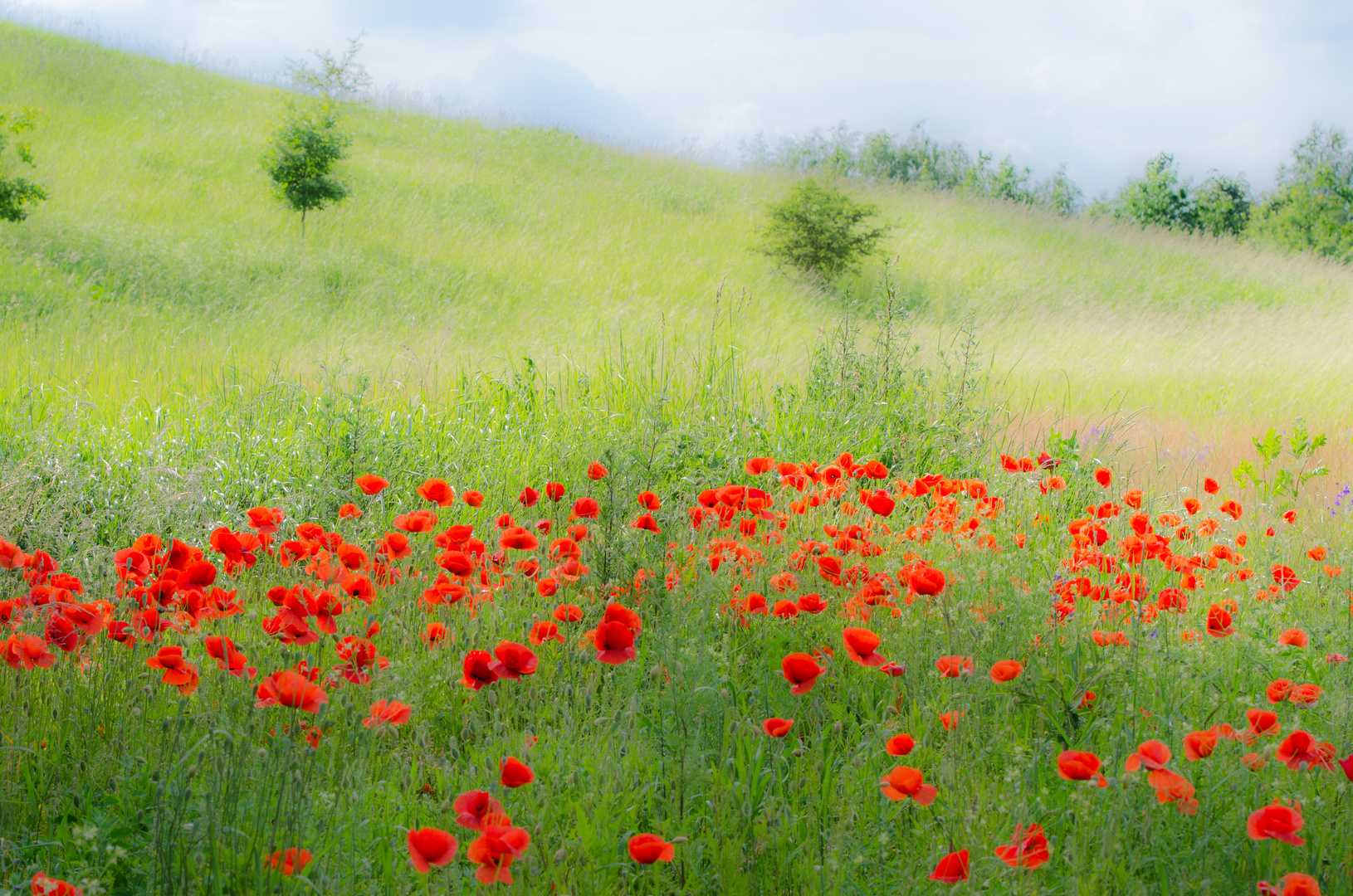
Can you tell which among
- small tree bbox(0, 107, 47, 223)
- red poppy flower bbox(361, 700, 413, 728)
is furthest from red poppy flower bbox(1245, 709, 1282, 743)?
small tree bbox(0, 107, 47, 223)

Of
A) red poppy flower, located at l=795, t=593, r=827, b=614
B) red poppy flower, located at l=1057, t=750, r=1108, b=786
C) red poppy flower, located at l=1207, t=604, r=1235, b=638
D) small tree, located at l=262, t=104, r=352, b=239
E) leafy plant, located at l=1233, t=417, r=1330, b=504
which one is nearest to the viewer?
red poppy flower, located at l=1057, t=750, r=1108, b=786

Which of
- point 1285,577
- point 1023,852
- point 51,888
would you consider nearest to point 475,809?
point 51,888

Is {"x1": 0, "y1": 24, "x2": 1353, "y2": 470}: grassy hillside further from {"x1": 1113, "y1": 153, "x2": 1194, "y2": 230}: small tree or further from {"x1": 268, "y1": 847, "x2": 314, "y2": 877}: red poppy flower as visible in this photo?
{"x1": 1113, "y1": 153, "x2": 1194, "y2": 230}: small tree

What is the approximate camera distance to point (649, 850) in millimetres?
1188

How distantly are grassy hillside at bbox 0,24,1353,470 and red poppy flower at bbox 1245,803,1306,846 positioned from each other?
4472 mm

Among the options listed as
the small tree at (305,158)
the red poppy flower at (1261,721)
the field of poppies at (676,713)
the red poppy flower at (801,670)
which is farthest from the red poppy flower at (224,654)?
the small tree at (305,158)

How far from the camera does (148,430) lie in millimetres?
4578

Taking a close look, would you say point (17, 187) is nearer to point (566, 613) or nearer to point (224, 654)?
point (224, 654)

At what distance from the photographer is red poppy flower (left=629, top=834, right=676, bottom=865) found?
119cm

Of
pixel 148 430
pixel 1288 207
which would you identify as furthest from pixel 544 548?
pixel 1288 207

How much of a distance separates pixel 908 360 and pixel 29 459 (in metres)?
4.83

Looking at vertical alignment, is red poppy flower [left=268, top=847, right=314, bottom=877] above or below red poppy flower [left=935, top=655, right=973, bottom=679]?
below

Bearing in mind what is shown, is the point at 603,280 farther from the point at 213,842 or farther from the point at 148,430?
the point at 213,842

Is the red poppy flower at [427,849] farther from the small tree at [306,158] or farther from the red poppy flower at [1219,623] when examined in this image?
the small tree at [306,158]
